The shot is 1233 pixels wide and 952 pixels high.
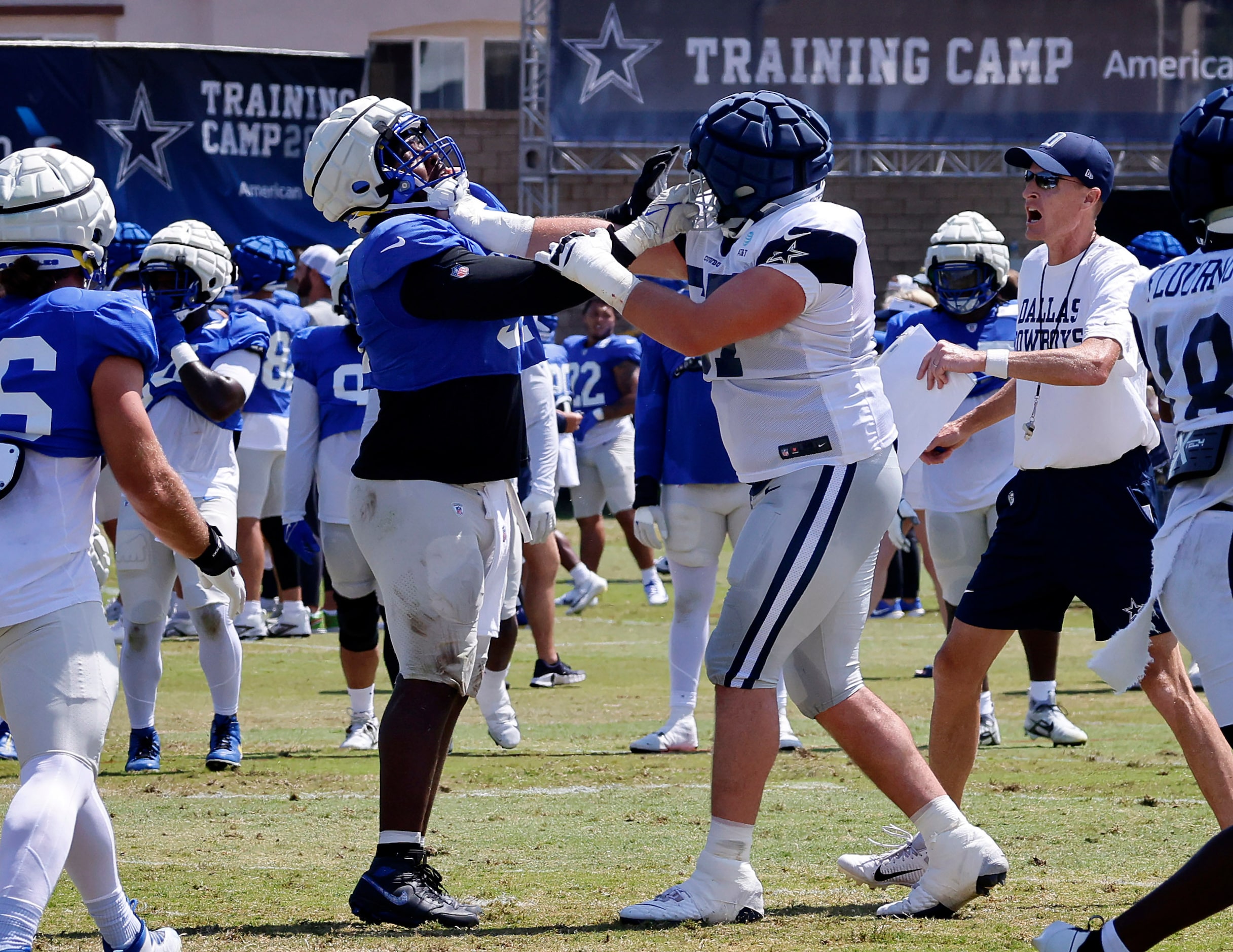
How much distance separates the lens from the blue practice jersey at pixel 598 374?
13914 millimetres

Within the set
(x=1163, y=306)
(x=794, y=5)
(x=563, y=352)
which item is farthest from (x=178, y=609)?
(x=794, y=5)

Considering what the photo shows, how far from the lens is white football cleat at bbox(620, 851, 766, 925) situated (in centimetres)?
430

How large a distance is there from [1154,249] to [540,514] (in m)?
5.84

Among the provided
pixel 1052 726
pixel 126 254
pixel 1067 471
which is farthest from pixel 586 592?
pixel 1067 471

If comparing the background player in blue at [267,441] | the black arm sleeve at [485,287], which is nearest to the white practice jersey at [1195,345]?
the black arm sleeve at [485,287]

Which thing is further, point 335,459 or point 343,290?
point 335,459

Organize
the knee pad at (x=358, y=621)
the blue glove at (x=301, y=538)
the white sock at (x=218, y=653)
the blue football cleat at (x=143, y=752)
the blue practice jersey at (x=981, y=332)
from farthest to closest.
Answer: the blue glove at (x=301, y=538) < the blue practice jersey at (x=981, y=332) < the knee pad at (x=358, y=621) < the white sock at (x=218, y=653) < the blue football cleat at (x=143, y=752)

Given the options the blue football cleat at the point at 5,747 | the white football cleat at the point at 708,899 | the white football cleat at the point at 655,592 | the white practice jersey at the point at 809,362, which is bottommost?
the white football cleat at the point at 655,592

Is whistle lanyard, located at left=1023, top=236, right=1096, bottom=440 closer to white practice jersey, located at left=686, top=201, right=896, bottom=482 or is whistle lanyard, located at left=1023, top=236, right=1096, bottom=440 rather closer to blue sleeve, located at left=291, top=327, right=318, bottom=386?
white practice jersey, located at left=686, top=201, right=896, bottom=482

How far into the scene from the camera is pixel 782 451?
4.34m

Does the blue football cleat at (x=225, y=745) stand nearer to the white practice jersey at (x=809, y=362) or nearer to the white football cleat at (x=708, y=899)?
the white football cleat at (x=708, y=899)

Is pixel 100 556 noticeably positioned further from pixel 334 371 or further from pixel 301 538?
pixel 334 371

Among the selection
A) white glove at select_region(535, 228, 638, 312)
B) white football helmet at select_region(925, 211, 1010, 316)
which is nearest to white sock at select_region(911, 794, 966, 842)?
white glove at select_region(535, 228, 638, 312)

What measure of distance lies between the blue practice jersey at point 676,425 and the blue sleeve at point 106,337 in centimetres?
372
